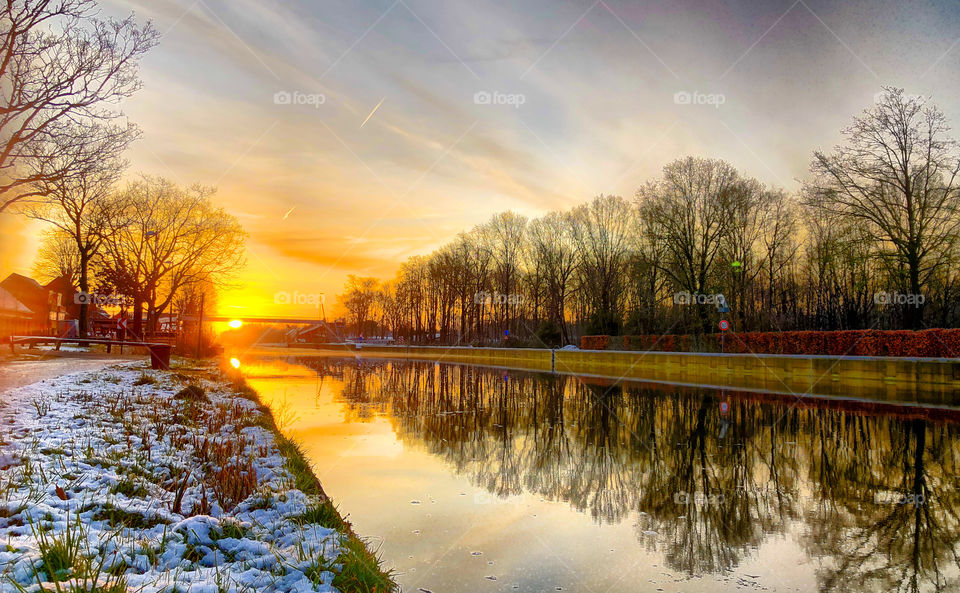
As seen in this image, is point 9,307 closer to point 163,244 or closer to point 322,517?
point 163,244

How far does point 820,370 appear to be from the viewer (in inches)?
898

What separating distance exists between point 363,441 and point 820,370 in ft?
65.4

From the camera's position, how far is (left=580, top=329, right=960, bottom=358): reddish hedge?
2105 cm

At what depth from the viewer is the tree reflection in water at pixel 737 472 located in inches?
221

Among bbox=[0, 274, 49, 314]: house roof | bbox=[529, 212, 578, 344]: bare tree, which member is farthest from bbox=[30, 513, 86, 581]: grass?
bbox=[0, 274, 49, 314]: house roof

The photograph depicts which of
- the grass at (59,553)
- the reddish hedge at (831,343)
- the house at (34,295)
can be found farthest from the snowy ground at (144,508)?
the house at (34,295)

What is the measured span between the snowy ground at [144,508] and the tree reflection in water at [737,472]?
3.31m

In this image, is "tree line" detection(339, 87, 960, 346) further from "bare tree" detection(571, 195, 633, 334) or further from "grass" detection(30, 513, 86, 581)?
"grass" detection(30, 513, 86, 581)

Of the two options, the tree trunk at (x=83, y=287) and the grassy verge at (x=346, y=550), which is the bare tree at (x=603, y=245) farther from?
the grassy verge at (x=346, y=550)

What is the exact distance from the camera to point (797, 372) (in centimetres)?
2359

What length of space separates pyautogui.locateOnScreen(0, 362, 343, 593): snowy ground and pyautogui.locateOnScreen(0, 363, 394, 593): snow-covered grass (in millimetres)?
13

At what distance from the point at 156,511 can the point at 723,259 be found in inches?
1865

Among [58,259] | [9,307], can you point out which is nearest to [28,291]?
[58,259]

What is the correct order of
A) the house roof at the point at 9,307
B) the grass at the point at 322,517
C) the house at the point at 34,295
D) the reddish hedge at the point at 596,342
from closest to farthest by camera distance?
the grass at the point at 322,517, the house roof at the point at 9,307, the reddish hedge at the point at 596,342, the house at the point at 34,295
